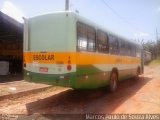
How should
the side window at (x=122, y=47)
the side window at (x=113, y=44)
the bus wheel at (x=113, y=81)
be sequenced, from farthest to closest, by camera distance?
the side window at (x=122, y=47) → the bus wheel at (x=113, y=81) → the side window at (x=113, y=44)

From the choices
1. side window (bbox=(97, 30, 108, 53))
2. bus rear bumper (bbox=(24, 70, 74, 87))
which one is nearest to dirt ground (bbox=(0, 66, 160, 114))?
bus rear bumper (bbox=(24, 70, 74, 87))

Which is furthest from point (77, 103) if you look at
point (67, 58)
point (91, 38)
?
point (91, 38)

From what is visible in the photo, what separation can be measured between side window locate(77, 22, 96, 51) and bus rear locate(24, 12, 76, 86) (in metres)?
0.32

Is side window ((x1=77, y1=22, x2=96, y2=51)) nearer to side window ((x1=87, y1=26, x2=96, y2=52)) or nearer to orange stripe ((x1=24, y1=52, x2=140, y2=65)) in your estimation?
side window ((x1=87, y1=26, x2=96, y2=52))

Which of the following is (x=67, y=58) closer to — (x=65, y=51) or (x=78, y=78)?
(x=65, y=51)

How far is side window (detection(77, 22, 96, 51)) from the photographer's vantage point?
882cm

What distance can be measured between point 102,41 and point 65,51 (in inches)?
110

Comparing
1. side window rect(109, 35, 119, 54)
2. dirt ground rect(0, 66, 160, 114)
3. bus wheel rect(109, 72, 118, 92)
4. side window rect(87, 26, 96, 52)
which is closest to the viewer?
dirt ground rect(0, 66, 160, 114)

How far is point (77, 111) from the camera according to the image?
28.1 ft

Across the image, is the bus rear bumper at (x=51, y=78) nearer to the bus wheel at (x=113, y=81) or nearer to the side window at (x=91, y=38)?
the side window at (x=91, y=38)

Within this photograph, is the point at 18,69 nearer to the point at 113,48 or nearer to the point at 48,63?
the point at 113,48

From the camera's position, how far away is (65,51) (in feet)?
28.3

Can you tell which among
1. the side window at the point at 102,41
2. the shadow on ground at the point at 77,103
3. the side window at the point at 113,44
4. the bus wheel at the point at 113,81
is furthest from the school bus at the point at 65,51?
the bus wheel at the point at 113,81

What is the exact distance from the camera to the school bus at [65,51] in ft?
28.1
